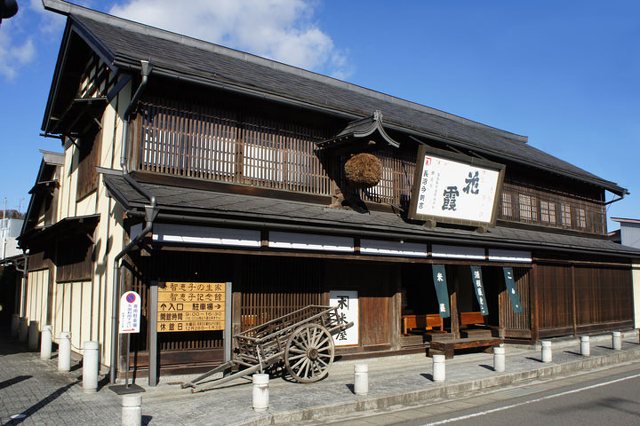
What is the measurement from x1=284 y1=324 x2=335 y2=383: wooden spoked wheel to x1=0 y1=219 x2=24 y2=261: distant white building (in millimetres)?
40054

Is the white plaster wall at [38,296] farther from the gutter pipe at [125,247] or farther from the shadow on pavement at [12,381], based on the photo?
the gutter pipe at [125,247]

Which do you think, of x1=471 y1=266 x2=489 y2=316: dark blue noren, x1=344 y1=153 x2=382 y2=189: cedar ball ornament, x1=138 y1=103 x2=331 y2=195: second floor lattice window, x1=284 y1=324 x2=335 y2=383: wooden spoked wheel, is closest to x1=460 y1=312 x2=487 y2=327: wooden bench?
x1=471 y1=266 x2=489 y2=316: dark blue noren

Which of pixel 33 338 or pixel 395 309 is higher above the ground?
pixel 395 309

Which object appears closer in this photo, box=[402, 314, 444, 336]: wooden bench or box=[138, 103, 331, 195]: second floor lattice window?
box=[138, 103, 331, 195]: second floor lattice window

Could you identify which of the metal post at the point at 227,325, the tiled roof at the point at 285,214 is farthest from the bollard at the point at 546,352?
the metal post at the point at 227,325

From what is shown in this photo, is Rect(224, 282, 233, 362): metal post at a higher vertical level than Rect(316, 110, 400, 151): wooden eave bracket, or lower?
lower

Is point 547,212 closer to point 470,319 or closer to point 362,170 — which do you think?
A: point 470,319

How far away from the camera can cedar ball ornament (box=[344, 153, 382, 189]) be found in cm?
1395

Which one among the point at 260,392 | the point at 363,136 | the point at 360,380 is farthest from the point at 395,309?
the point at 260,392

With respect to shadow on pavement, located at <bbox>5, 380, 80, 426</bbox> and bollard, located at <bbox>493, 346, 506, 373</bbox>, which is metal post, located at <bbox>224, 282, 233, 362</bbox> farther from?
bollard, located at <bbox>493, 346, 506, 373</bbox>

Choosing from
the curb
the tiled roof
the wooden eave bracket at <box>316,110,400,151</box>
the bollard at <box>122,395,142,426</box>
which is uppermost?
the wooden eave bracket at <box>316,110,400,151</box>

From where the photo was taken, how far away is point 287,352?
10867 mm

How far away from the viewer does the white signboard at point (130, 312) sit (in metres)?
10.0

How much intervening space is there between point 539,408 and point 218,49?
14.5 m
